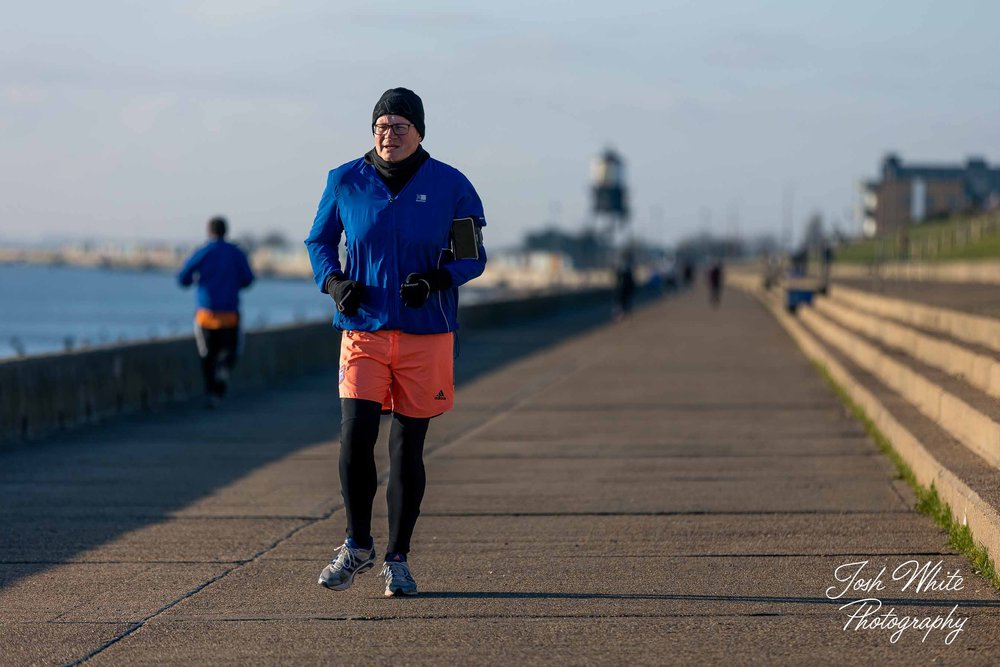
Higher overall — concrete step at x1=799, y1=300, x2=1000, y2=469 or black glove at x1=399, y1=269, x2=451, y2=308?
black glove at x1=399, y1=269, x2=451, y2=308

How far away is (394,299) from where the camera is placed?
6582mm

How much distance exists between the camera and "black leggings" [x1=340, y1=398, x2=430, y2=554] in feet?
21.6

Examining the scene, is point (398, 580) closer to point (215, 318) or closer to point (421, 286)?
point (421, 286)

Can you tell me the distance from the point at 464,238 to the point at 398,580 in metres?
1.44

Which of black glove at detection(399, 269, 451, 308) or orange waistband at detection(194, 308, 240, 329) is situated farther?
orange waistband at detection(194, 308, 240, 329)

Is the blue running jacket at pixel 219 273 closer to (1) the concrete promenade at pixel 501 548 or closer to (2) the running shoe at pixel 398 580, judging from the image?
(1) the concrete promenade at pixel 501 548

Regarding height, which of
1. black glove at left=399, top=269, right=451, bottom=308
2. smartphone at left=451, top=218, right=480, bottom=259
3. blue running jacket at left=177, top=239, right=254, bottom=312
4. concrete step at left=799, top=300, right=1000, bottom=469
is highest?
smartphone at left=451, top=218, right=480, bottom=259

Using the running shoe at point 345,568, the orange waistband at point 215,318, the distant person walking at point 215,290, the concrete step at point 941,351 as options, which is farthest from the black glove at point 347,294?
the orange waistband at point 215,318

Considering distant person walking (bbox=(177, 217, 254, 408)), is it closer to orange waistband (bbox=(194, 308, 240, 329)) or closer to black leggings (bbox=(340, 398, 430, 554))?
orange waistband (bbox=(194, 308, 240, 329))

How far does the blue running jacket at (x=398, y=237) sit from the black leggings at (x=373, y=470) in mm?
386

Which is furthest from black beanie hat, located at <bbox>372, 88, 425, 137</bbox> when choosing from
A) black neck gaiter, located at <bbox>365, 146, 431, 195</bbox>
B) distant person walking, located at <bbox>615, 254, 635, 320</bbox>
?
distant person walking, located at <bbox>615, 254, 635, 320</bbox>

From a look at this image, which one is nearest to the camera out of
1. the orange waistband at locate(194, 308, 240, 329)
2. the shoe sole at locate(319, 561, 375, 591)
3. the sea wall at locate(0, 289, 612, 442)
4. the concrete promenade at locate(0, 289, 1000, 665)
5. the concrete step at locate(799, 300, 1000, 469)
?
the concrete promenade at locate(0, 289, 1000, 665)

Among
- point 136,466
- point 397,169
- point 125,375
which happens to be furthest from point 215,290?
point 397,169

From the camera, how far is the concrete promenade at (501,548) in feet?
18.7
